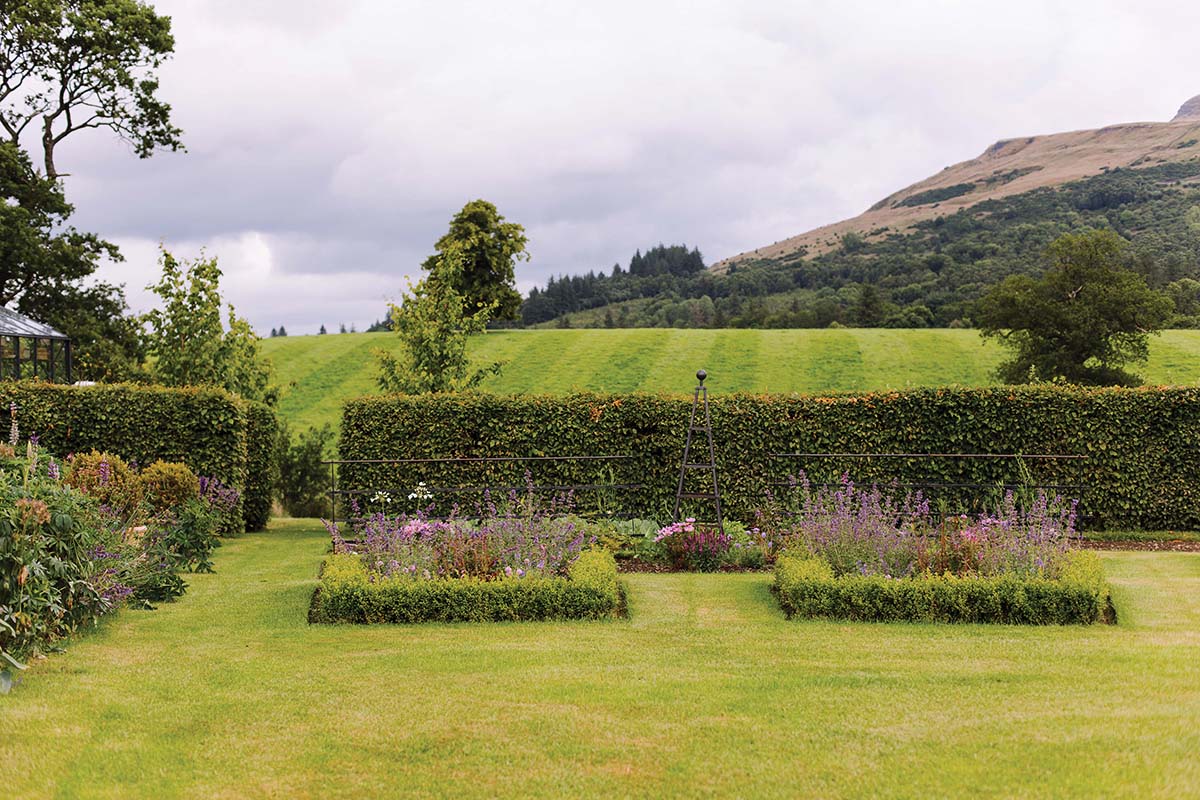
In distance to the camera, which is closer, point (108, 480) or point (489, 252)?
point (108, 480)

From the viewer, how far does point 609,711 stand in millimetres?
5168

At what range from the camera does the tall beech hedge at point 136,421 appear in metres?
14.4

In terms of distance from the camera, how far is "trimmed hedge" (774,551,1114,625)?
7.87m

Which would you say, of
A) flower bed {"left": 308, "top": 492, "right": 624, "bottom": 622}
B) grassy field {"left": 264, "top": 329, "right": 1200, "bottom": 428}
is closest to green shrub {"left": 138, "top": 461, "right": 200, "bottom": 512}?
flower bed {"left": 308, "top": 492, "right": 624, "bottom": 622}

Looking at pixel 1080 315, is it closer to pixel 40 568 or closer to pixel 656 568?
pixel 656 568

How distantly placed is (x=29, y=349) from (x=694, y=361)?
24925mm

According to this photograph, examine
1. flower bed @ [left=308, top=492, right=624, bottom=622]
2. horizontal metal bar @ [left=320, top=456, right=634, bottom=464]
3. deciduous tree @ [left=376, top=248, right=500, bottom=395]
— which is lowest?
flower bed @ [left=308, top=492, right=624, bottom=622]

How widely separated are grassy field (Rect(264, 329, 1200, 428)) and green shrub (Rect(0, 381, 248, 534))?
62.4ft

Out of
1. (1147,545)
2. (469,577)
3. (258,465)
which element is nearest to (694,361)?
(258,465)

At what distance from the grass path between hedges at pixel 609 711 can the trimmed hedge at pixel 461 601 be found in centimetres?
29

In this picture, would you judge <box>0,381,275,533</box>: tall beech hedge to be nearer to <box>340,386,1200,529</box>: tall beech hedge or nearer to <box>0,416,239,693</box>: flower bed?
<box>340,386,1200,529</box>: tall beech hedge

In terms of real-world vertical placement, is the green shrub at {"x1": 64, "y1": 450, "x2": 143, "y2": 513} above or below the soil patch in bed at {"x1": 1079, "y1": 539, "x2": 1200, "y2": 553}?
above

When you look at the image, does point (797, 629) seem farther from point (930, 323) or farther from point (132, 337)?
point (930, 323)

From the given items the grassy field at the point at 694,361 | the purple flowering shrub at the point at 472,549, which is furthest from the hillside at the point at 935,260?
the purple flowering shrub at the point at 472,549
